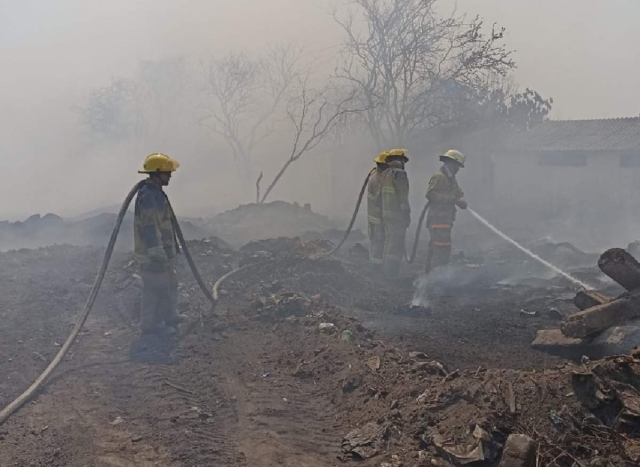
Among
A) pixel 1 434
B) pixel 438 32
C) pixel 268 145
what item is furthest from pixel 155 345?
pixel 268 145

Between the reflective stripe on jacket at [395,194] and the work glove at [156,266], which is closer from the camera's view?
the work glove at [156,266]

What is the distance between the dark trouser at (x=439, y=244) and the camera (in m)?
9.60

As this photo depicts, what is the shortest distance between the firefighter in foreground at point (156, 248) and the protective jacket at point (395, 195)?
12.1 ft

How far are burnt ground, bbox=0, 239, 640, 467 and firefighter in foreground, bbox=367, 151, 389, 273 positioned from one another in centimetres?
69

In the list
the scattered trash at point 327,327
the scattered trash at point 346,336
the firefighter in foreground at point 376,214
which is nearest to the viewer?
the scattered trash at point 346,336

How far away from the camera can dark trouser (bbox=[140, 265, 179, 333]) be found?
22.2ft

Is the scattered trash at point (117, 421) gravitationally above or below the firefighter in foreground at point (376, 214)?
below

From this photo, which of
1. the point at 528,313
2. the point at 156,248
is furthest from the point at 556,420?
the point at 156,248

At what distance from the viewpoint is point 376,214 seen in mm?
9883

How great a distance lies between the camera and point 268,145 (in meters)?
31.8

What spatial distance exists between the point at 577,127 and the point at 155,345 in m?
23.1

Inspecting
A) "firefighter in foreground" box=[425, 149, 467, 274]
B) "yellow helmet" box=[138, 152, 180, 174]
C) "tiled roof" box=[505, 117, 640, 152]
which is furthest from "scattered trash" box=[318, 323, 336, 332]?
"tiled roof" box=[505, 117, 640, 152]

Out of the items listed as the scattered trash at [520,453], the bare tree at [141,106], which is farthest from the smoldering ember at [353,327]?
the bare tree at [141,106]

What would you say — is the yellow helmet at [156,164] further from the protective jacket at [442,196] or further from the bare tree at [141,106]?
the bare tree at [141,106]
